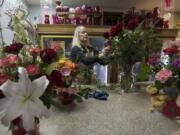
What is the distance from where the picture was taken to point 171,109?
0.90m

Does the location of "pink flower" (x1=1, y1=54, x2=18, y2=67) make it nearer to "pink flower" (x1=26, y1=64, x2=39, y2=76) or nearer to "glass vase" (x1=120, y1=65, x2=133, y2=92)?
"pink flower" (x1=26, y1=64, x2=39, y2=76)

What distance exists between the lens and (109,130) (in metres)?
0.75

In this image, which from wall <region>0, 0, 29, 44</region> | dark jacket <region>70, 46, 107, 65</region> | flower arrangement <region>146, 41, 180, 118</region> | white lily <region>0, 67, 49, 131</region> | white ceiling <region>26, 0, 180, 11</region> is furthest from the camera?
white ceiling <region>26, 0, 180, 11</region>

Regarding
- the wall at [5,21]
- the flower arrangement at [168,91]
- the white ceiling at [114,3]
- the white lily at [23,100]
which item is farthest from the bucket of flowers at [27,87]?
the white ceiling at [114,3]

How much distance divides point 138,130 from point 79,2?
2469 millimetres

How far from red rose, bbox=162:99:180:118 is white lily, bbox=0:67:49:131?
0.55 meters

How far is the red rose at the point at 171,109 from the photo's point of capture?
35.0 inches

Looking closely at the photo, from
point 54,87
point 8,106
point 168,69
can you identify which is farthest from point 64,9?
point 8,106

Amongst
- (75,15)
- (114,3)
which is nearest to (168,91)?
(75,15)

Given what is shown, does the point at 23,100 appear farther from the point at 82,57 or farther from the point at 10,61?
the point at 82,57

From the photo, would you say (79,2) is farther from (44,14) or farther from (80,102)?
(80,102)

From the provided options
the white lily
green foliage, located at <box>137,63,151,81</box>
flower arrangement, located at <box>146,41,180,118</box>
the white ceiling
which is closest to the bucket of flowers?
the white lily

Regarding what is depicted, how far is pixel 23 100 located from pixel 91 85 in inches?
34.3

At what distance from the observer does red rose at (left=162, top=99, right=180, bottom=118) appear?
890mm
